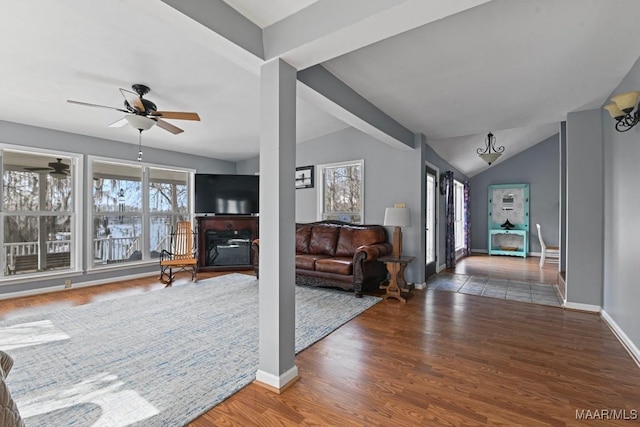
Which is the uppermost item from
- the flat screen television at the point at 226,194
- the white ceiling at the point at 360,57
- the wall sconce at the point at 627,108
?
the white ceiling at the point at 360,57

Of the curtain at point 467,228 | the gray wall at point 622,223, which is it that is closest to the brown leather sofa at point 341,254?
the gray wall at point 622,223

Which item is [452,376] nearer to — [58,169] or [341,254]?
[341,254]

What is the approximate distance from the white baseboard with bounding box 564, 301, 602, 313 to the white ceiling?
7.89ft

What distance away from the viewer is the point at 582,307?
365 centimetres

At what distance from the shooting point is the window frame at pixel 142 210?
486cm

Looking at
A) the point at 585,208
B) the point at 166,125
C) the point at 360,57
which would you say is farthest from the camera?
the point at 585,208

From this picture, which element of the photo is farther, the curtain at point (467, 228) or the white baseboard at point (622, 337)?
the curtain at point (467, 228)

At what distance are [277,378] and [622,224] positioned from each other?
11.2 ft

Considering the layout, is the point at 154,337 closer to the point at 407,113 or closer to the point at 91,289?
the point at 91,289

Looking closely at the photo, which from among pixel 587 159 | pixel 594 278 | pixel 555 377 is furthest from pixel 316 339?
pixel 587 159

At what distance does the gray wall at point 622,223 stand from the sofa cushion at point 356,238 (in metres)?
2.74

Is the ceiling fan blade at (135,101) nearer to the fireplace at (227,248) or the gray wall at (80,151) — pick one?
the gray wall at (80,151)
